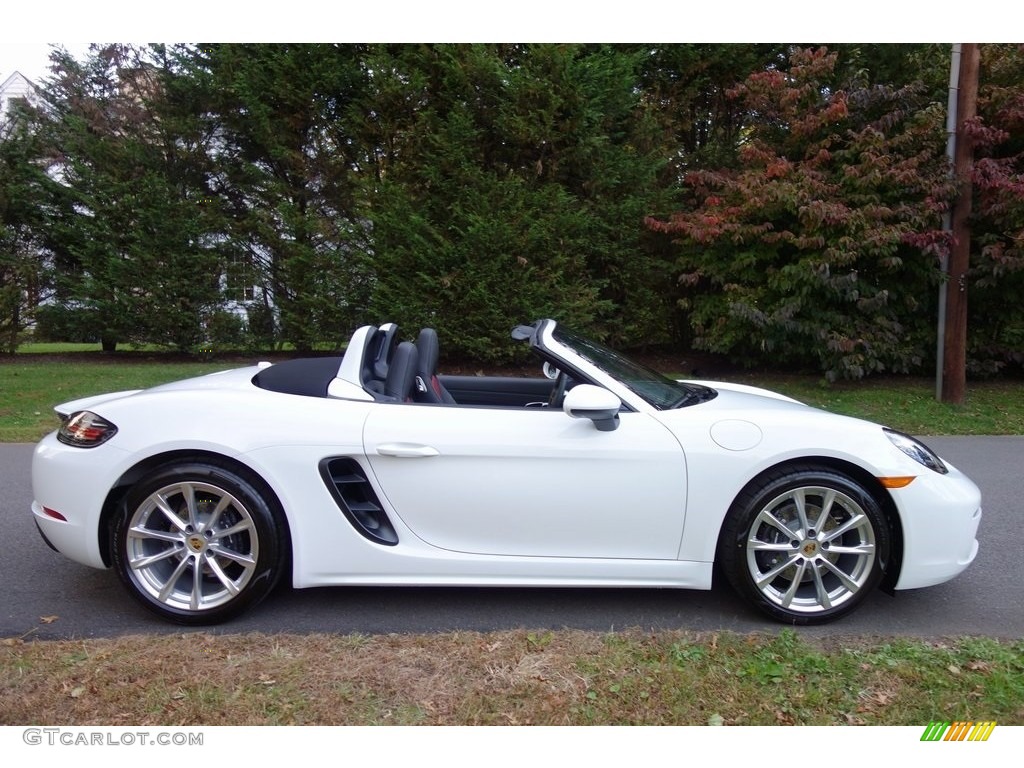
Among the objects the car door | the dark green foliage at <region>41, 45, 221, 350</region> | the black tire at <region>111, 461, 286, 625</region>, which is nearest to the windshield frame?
the car door

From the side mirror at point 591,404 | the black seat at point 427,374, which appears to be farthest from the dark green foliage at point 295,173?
the side mirror at point 591,404

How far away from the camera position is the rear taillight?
3.25 meters

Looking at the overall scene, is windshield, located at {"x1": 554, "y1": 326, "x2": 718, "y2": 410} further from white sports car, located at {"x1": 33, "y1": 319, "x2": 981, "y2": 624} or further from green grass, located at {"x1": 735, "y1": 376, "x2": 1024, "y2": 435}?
green grass, located at {"x1": 735, "y1": 376, "x2": 1024, "y2": 435}

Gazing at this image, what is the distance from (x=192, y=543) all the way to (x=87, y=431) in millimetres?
699

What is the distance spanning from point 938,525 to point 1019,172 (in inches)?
369

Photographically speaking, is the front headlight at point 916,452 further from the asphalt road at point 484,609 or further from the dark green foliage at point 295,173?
the dark green foliage at point 295,173

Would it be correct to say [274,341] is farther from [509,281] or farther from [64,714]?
[64,714]

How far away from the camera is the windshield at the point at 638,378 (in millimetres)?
3496

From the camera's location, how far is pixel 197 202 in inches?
500

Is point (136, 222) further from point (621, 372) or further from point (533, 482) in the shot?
point (533, 482)

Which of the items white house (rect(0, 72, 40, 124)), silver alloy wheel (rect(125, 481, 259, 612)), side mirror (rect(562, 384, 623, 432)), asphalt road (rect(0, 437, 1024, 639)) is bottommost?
asphalt road (rect(0, 437, 1024, 639))

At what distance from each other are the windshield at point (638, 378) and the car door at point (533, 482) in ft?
1.12

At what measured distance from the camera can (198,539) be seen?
125 inches

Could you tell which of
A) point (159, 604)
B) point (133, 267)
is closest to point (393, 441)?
point (159, 604)
